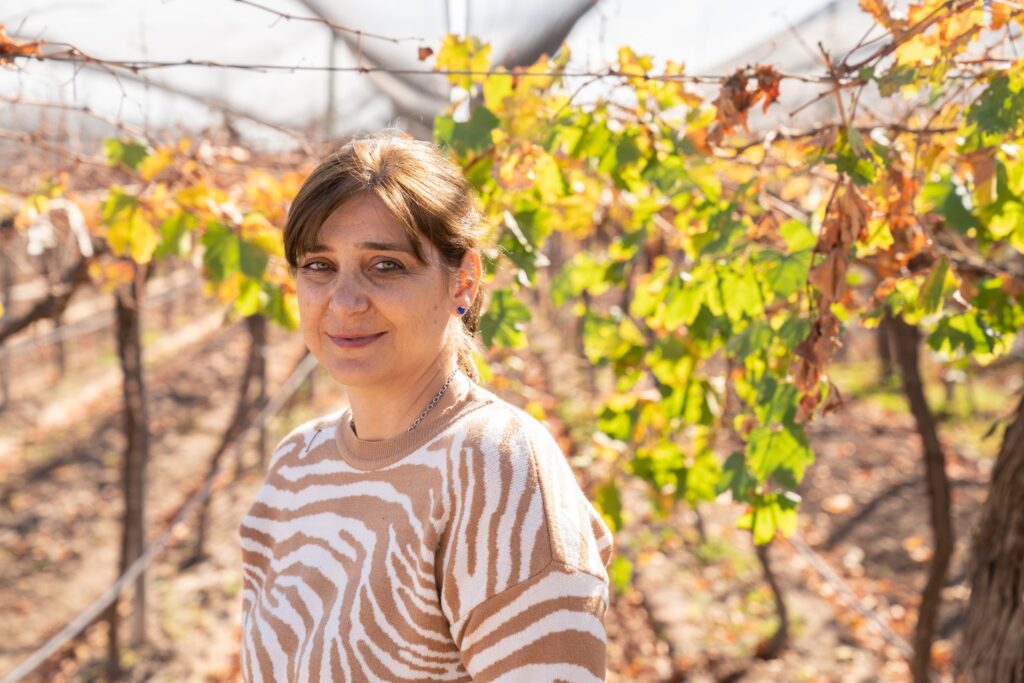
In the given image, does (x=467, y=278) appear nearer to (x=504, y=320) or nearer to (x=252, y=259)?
(x=504, y=320)

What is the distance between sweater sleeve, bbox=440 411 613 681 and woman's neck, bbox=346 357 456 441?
7.9 inches

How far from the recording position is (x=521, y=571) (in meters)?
1.11

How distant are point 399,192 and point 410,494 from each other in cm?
44

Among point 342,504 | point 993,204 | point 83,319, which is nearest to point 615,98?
point 993,204

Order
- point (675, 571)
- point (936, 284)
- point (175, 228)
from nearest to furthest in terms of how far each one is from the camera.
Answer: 1. point (936, 284)
2. point (175, 228)
3. point (675, 571)

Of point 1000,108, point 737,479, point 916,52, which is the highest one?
point 916,52

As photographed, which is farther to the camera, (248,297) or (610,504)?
(610,504)

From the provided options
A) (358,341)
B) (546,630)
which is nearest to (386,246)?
(358,341)

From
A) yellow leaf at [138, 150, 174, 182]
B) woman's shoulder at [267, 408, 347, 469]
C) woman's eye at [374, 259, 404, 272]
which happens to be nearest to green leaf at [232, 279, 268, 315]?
yellow leaf at [138, 150, 174, 182]

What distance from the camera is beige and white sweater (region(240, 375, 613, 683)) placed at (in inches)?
43.7

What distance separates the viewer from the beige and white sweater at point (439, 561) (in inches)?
43.7

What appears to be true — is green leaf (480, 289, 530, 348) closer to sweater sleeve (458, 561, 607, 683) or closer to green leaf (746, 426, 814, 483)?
green leaf (746, 426, 814, 483)

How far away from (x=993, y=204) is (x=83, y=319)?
577 inches

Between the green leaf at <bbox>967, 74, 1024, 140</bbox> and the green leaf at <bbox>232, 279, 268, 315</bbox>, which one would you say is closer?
the green leaf at <bbox>967, 74, 1024, 140</bbox>
